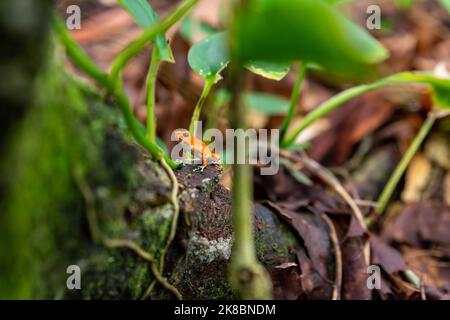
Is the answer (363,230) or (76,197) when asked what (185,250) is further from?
A: (363,230)

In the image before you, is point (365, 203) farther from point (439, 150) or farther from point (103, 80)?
point (103, 80)

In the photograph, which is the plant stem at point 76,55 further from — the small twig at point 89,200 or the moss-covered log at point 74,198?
the small twig at point 89,200

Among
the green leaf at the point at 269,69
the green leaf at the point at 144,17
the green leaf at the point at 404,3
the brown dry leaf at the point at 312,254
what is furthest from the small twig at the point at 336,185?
the green leaf at the point at 404,3

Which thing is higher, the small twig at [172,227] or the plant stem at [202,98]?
the plant stem at [202,98]

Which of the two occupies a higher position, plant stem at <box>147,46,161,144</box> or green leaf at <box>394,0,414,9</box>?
green leaf at <box>394,0,414,9</box>

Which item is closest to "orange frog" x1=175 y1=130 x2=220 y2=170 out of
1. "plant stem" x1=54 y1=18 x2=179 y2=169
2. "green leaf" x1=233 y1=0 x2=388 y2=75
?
"plant stem" x1=54 y1=18 x2=179 y2=169

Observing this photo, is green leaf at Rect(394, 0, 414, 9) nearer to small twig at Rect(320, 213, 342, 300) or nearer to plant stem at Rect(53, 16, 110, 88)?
small twig at Rect(320, 213, 342, 300)

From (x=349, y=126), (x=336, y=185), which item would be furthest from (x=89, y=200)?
(x=349, y=126)
